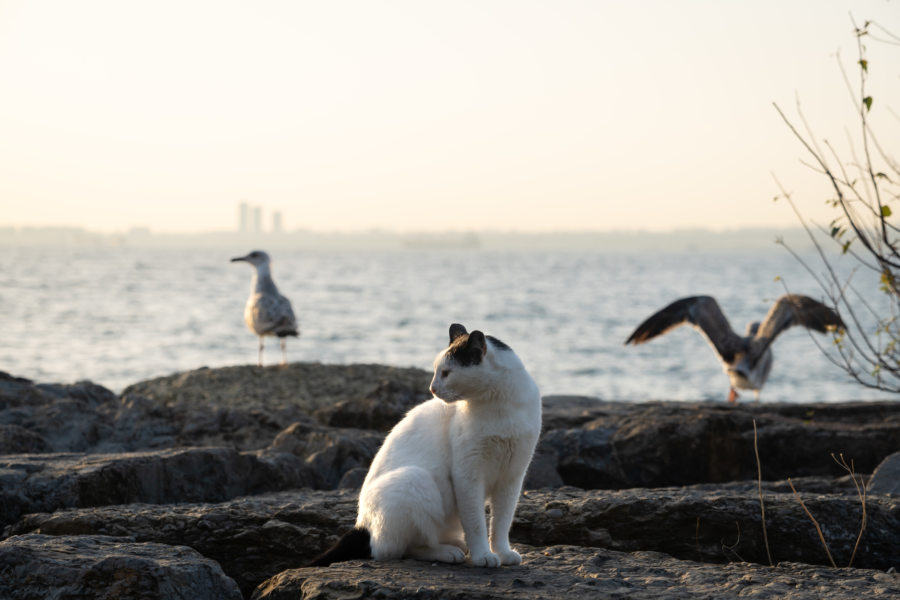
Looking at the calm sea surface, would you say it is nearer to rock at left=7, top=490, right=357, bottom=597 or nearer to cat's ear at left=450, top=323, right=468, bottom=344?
cat's ear at left=450, top=323, right=468, bottom=344

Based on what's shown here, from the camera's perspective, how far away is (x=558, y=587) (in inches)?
157

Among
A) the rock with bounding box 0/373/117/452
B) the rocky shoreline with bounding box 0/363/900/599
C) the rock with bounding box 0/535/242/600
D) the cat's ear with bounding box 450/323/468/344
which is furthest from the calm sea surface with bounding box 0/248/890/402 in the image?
the rock with bounding box 0/373/117/452

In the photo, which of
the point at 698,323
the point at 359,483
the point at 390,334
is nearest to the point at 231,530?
the point at 359,483

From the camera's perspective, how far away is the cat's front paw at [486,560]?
4383 mm

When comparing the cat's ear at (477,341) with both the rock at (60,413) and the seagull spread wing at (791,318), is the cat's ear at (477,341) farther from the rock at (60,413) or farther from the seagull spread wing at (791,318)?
the seagull spread wing at (791,318)

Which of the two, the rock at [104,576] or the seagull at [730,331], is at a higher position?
the seagull at [730,331]

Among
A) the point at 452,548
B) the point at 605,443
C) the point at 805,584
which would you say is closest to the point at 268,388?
the point at 605,443

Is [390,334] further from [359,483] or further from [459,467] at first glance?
[459,467]

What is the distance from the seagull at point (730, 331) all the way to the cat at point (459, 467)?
7.49 meters

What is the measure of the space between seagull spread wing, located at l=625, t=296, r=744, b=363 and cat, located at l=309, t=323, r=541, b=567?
295 inches

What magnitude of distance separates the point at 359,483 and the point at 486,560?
7.85 ft

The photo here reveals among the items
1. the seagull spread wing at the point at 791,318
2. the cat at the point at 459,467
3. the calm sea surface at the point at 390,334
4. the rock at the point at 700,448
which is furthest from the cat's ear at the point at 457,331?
the seagull spread wing at the point at 791,318

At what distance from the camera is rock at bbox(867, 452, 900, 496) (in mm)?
5984

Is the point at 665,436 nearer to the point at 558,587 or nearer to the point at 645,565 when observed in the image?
the point at 645,565
